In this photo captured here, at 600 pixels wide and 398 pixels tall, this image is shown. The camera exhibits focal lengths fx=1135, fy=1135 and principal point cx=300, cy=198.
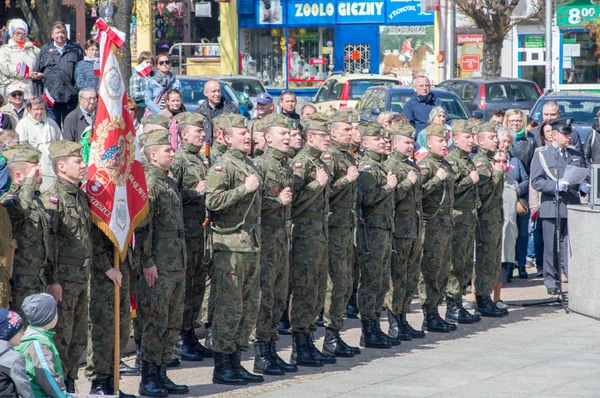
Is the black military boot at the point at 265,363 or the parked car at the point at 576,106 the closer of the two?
the black military boot at the point at 265,363

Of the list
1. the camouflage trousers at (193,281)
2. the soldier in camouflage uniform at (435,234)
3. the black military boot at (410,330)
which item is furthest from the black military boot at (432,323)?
the camouflage trousers at (193,281)

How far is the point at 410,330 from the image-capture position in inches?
436

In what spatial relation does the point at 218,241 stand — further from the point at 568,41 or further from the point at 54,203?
the point at 568,41

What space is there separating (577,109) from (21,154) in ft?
51.1

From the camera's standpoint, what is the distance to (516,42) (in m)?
39.1

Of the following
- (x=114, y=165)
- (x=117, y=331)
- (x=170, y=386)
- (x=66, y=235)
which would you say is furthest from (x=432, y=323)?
(x=66, y=235)

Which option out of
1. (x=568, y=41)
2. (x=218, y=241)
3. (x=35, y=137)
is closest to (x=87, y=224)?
(x=218, y=241)

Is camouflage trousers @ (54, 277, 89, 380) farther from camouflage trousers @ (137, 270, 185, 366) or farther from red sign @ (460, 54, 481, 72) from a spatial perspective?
red sign @ (460, 54, 481, 72)

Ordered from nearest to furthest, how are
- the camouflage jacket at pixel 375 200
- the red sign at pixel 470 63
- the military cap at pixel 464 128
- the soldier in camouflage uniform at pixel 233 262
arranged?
the soldier in camouflage uniform at pixel 233 262, the camouflage jacket at pixel 375 200, the military cap at pixel 464 128, the red sign at pixel 470 63

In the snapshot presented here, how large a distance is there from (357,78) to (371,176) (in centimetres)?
1648

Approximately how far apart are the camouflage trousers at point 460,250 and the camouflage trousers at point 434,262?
1.35 feet

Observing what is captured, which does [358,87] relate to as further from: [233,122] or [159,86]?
[233,122]

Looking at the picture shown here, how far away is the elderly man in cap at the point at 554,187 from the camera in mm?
13219

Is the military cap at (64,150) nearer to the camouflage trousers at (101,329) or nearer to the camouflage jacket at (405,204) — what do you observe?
the camouflage trousers at (101,329)
